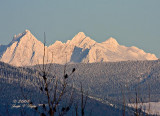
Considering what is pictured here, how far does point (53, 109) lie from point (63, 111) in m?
0.68

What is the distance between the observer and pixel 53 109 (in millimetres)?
27453

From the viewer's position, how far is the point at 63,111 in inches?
1064

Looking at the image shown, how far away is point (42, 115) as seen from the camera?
26078 millimetres

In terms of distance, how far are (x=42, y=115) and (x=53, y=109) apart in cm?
146

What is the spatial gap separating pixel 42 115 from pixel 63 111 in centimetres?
138
